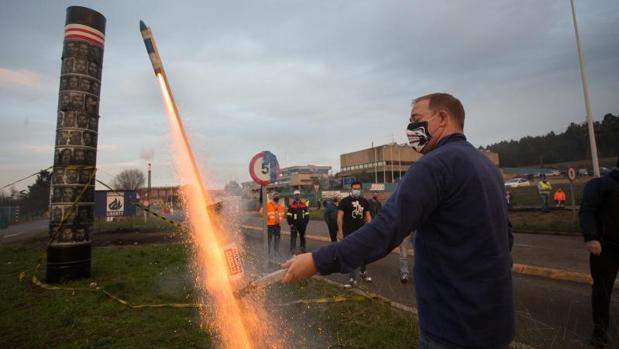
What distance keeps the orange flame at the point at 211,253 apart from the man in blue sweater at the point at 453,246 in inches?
127

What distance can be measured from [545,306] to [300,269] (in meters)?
5.74

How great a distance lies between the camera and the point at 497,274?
1812 millimetres

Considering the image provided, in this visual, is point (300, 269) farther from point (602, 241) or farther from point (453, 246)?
point (602, 241)

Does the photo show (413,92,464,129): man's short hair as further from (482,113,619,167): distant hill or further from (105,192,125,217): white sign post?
(482,113,619,167): distant hill

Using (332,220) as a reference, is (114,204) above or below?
Answer: above

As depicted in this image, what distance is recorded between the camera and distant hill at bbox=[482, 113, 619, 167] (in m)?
74.2

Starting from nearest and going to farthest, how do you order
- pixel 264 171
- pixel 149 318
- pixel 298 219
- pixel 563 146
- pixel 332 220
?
pixel 149 318 < pixel 264 171 < pixel 332 220 < pixel 298 219 < pixel 563 146

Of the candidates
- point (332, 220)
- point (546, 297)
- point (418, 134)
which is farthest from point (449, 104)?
point (332, 220)

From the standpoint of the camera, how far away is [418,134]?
2.25 meters

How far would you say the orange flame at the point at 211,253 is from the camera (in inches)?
185

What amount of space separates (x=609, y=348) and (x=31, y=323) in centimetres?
788

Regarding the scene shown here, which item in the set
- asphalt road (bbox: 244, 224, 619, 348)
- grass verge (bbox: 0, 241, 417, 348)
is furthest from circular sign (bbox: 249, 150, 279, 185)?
asphalt road (bbox: 244, 224, 619, 348)

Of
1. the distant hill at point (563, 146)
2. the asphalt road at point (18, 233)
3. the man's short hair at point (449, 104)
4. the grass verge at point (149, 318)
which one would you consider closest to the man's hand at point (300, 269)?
the man's short hair at point (449, 104)

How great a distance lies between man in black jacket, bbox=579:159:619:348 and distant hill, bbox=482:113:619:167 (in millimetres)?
88491
